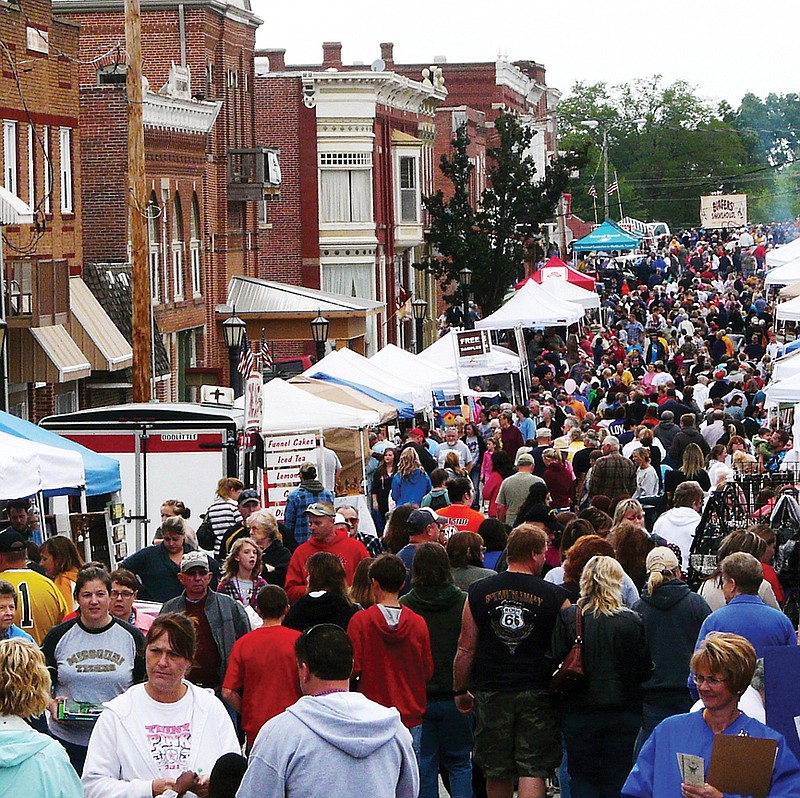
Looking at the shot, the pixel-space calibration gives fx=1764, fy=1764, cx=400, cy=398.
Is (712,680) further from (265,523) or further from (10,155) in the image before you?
(10,155)

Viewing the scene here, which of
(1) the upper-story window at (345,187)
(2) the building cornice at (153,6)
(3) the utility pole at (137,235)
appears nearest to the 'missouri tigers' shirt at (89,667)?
(3) the utility pole at (137,235)

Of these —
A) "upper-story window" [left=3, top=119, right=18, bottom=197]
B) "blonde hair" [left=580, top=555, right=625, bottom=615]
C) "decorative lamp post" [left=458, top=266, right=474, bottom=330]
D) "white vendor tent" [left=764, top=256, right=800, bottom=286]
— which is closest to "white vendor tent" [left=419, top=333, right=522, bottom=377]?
"white vendor tent" [left=764, top=256, right=800, bottom=286]

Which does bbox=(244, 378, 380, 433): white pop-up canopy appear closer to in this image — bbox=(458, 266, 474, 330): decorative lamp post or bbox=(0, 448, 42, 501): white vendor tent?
bbox=(0, 448, 42, 501): white vendor tent

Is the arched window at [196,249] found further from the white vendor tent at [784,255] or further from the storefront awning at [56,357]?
the white vendor tent at [784,255]

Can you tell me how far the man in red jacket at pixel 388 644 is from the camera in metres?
8.84

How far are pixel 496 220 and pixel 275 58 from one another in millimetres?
16076

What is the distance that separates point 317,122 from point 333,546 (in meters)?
39.7

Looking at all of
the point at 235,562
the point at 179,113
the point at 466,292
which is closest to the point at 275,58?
the point at 466,292

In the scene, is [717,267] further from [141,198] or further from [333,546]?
[333,546]

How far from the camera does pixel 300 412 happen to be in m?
21.1

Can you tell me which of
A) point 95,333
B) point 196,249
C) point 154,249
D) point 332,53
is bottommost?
point 95,333

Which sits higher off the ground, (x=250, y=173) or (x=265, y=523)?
(x=250, y=173)

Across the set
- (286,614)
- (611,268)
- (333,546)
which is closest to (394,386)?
(333,546)

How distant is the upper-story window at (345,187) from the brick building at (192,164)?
8.29 metres
